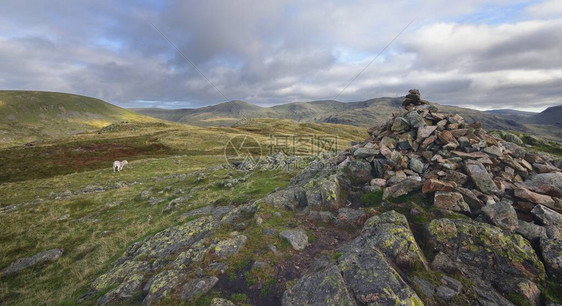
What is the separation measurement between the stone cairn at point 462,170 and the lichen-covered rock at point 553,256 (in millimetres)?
1012

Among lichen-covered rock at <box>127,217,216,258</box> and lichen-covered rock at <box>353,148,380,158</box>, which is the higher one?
lichen-covered rock at <box>353,148,380,158</box>

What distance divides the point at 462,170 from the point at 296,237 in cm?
1020

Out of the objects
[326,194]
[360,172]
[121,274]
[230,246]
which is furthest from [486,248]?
[121,274]

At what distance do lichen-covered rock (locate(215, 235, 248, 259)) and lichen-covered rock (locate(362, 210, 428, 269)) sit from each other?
19.4 ft

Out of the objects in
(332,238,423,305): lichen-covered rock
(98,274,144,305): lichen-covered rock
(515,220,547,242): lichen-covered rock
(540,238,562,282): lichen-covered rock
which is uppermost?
(515,220,547,242): lichen-covered rock

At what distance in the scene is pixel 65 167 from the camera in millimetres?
44000

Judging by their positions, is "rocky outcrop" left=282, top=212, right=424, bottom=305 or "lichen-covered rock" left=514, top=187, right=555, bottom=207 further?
"lichen-covered rock" left=514, top=187, right=555, bottom=207

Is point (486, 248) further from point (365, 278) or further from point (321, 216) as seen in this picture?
point (321, 216)

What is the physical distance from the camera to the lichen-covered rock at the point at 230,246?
34.6 feet

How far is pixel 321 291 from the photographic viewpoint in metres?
7.45

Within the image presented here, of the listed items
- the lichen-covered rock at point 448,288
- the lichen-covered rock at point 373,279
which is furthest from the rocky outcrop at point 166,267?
the lichen-covered rock at point 448,288

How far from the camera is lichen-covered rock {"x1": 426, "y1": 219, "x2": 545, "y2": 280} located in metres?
7.82

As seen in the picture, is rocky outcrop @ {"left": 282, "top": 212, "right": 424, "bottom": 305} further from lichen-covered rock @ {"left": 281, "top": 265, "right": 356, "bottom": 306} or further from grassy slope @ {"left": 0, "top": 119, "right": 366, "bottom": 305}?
grassy slope @ {"left": 0, "top": 119, "right": 366, "bottom": 305}

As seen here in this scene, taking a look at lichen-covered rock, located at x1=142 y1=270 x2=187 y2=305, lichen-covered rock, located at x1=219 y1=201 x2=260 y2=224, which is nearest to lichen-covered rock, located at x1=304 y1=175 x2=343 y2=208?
lichen-covered rock, located at x1=219 y1=201 x2=260 y2=224
